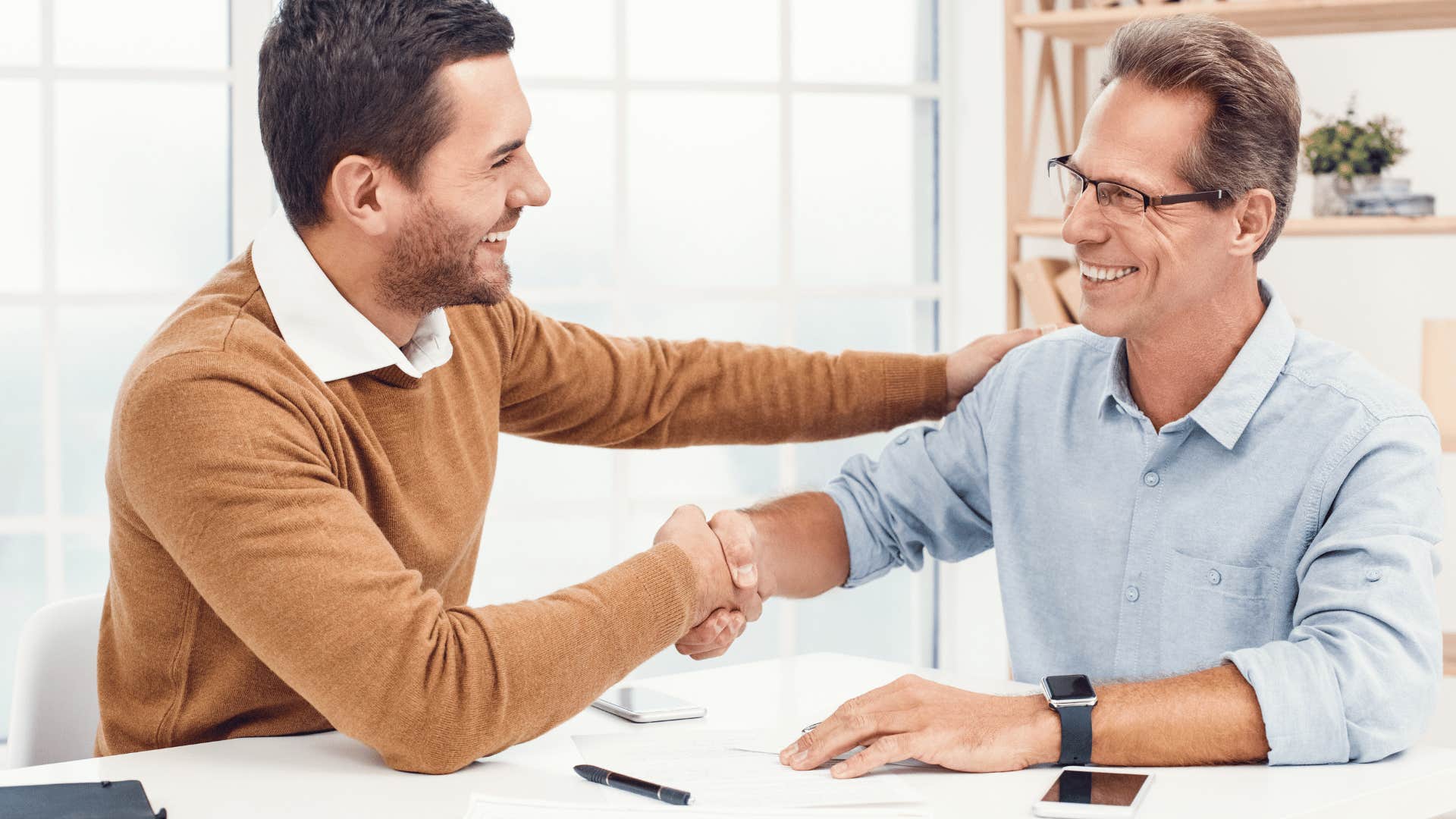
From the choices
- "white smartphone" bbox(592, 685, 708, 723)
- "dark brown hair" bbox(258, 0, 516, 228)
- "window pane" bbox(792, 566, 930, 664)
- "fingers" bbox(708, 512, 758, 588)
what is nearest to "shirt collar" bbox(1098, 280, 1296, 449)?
"fingers" bbox(708, 512, 758, 588)

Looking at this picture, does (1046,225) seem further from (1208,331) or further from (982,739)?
(982,739)

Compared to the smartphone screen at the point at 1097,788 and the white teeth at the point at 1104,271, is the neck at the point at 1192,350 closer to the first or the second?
the white teeth at the point at 1104,271

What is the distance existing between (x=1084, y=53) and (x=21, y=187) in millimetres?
2385

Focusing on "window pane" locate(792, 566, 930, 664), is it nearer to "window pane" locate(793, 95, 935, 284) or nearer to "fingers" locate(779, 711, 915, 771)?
"window pane" locate(793, 95, 935, 284)

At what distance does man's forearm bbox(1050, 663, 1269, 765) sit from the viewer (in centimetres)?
142

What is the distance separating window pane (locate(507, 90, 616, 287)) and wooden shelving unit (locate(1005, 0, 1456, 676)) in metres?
0.90

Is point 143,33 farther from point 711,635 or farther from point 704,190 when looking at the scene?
point 711,635

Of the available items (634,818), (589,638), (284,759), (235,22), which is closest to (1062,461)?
(589,638)

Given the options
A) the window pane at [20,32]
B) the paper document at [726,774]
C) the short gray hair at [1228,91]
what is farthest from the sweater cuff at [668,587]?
the window pane at [20,32]

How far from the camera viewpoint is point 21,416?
2.97m

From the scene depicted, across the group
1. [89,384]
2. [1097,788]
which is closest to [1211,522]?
[1097,788]

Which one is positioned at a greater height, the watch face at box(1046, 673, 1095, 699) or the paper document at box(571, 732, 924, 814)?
the watch face at box(1046, 673, 1095, 699)

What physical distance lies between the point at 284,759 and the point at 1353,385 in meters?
1.25

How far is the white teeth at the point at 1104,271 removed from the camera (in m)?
1.82
